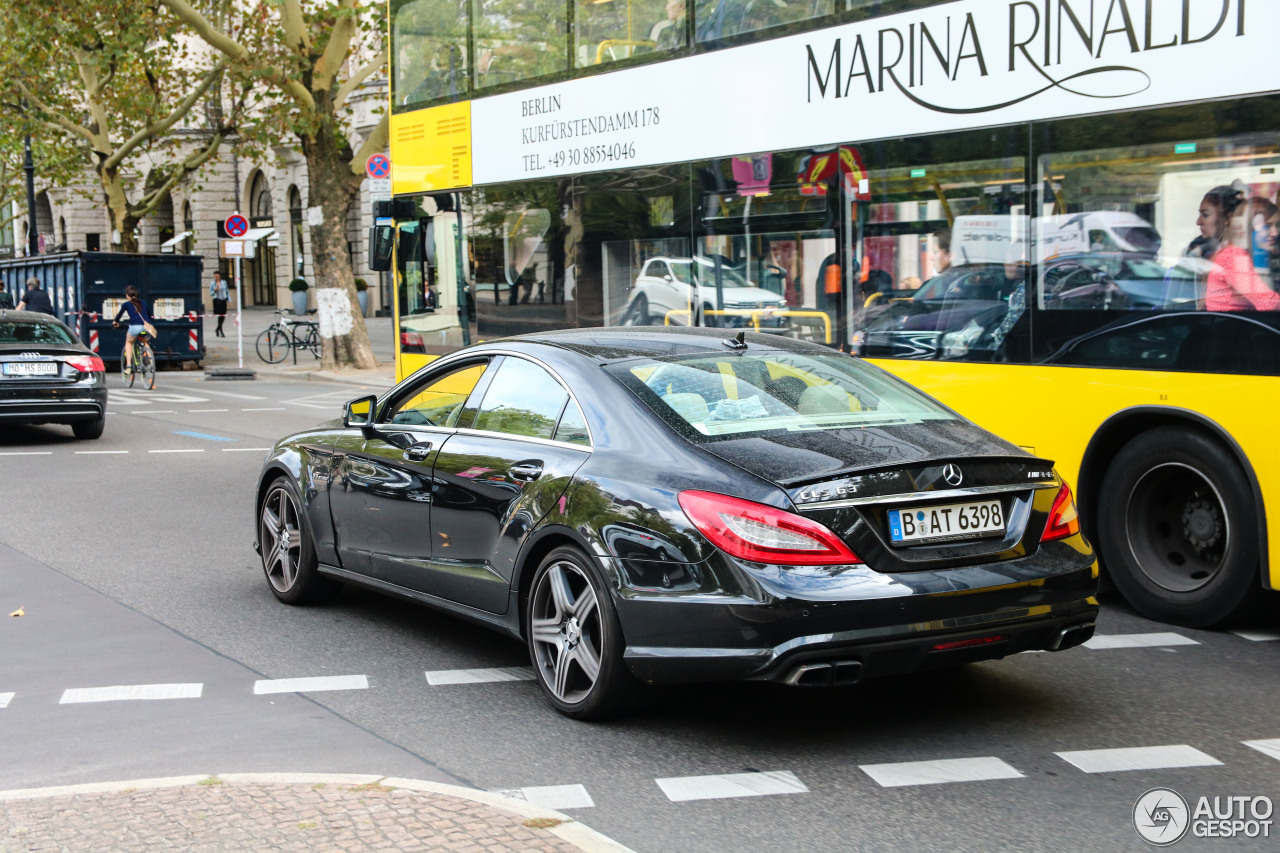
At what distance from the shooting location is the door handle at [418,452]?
20.9 feet

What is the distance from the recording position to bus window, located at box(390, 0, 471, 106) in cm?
1201

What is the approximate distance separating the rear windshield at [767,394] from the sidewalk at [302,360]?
19.5 meters

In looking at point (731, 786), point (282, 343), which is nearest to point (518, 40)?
point (731, 786)

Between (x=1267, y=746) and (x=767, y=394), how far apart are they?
2.13 meters

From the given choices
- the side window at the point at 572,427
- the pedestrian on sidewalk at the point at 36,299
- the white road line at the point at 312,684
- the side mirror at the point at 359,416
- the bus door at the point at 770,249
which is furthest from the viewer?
the pedestrian on sidewalk at the point at 36,299

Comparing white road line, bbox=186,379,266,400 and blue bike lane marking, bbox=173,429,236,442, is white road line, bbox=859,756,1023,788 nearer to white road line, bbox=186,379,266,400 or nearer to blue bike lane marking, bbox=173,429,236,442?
blue bike lane marking, bbox=173,429,236,442

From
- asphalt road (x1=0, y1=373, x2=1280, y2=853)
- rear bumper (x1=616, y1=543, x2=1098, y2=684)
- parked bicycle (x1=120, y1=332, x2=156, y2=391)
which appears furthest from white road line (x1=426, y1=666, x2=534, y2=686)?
parked bicycle (x1=120, y1=332, x2=156, y2=391)

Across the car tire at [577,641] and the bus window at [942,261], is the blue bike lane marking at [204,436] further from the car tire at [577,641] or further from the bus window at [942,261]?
the car tire at [577,641]

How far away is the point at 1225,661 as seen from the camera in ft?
20.6

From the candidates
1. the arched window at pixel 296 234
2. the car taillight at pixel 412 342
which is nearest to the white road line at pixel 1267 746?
the car taillight at pixel 412 342

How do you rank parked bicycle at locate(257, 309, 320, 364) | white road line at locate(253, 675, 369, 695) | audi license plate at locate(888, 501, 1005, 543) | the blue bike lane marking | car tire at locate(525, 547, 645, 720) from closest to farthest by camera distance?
audi license plate at locate(888, 501, 1005, 543)
car tire at locate(525, 547, 645, 720)
white road line at locate(253, 675, 369, 695)
the blue bike lane marking
parked bicycle at locate(257, 309, 320, 364)

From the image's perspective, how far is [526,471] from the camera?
18.6 ft

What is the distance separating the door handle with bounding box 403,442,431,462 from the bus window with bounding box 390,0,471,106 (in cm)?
611

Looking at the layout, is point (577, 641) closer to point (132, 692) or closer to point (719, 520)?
point (719, 520)
